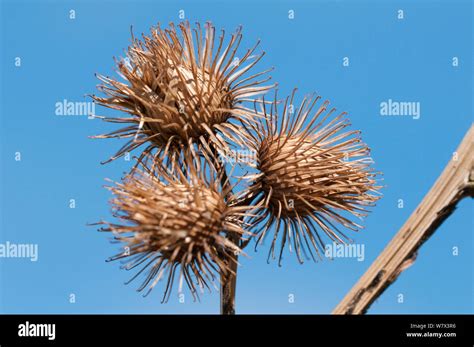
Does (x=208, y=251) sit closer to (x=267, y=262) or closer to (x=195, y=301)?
(x=195, y=301)

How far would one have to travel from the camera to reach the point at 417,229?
2674 mm

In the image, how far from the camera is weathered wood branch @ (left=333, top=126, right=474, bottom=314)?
2576 millimetres

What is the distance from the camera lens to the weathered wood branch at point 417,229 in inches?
101

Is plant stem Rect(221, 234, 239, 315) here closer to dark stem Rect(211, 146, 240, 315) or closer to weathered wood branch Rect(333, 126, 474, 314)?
dark stem Rect(211, 146, 240, 315)
